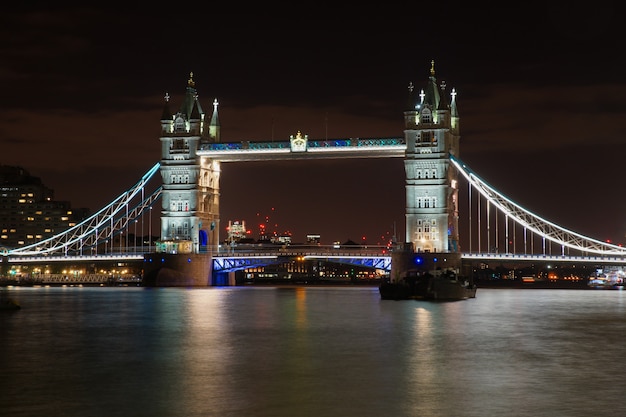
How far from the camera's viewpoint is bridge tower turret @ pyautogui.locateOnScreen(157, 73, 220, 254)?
92312 mm

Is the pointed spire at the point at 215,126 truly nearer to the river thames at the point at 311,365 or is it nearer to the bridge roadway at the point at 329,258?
the bridge roadway at the point at 329,258

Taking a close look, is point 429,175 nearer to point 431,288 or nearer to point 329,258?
point 329,258

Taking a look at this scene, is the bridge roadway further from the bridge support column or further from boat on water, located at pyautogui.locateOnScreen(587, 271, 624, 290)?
boat on water, located at pyautogui.locateOnScreen(587, 271, 624, 290)

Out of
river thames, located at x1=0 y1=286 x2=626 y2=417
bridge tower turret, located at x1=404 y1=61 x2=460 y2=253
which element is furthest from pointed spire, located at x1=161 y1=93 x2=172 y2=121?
river thames, located at x1=0 y1=286 x2=626 y2=417

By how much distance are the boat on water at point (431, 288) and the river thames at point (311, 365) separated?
65.7 feet

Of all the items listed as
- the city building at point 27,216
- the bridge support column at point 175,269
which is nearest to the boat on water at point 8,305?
the bridge support column at point 175,269

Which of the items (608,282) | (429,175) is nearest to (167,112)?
(429,175)

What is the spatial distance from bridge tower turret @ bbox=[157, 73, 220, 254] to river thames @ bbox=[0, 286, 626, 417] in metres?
44.7

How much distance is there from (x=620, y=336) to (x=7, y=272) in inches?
4528

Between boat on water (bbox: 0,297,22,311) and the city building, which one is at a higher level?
the city building

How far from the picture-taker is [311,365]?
26.6 meters

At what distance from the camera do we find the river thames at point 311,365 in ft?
66.2

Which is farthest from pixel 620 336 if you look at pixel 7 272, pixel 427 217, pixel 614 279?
pixel 7 272

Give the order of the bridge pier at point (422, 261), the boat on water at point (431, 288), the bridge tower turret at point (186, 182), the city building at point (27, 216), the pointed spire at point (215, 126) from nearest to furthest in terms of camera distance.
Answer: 1. the boat on water at point (431, 288)
2. the bridge pier at point (422, 261)
3. the bridge tower turret at point (186, 182)
4. the pointed spire at point (215, 126)
5. the city building at point (27, 216)
